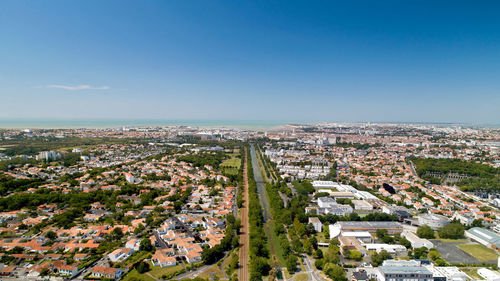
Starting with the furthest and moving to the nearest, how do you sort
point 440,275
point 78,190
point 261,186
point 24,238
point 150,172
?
point 150,172 < point 261,186 < point 78,190 < point 24,238 < point 440,275

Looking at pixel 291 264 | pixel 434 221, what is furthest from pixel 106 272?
pixel 434 221

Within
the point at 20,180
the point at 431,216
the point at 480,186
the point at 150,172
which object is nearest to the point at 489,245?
the point at 431,216

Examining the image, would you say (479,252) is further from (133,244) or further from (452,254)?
(133,244)

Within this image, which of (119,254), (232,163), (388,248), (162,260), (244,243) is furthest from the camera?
(232,163)

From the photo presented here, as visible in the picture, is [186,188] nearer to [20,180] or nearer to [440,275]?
[20,180]

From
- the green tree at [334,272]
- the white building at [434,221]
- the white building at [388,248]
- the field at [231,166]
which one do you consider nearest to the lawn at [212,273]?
the green tree at [334,272]

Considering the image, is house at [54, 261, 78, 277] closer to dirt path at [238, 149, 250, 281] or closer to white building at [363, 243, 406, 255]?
dirt path at [238, 149, 250, 281]
